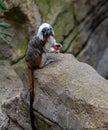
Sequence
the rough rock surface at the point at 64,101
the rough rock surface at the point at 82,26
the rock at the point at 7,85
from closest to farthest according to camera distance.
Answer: the rough rock surface at the point at 64,101 < the rock at the point at 7,85 < the rough rock surface at the point at 82,26

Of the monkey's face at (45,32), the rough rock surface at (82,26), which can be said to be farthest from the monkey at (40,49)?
the rough rock surface at (82,26)

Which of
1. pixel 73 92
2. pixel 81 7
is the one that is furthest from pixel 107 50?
pixel 73 92

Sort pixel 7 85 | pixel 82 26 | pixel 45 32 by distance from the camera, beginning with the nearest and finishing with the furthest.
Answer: pixel 45 32, pixel 7 85, pixel 82 26

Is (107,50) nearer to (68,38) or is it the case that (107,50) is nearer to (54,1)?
(68,38)

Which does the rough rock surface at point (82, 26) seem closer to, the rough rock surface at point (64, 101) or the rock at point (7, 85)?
the rock at point (7, 85)

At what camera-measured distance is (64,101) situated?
376 cm

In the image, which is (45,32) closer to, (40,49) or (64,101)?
(40,49)

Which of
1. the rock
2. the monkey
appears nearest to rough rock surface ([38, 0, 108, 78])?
the rock

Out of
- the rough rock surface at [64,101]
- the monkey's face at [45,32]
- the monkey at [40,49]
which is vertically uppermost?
the monkey's face at [45,32]

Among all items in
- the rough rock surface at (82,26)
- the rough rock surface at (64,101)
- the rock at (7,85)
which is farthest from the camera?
the rough rock surface at (82,26)

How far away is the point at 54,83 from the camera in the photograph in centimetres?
391

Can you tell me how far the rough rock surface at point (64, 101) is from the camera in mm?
3523

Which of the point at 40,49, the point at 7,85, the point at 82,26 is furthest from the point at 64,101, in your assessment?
the point at 82,26

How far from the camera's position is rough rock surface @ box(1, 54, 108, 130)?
11.6 feet
